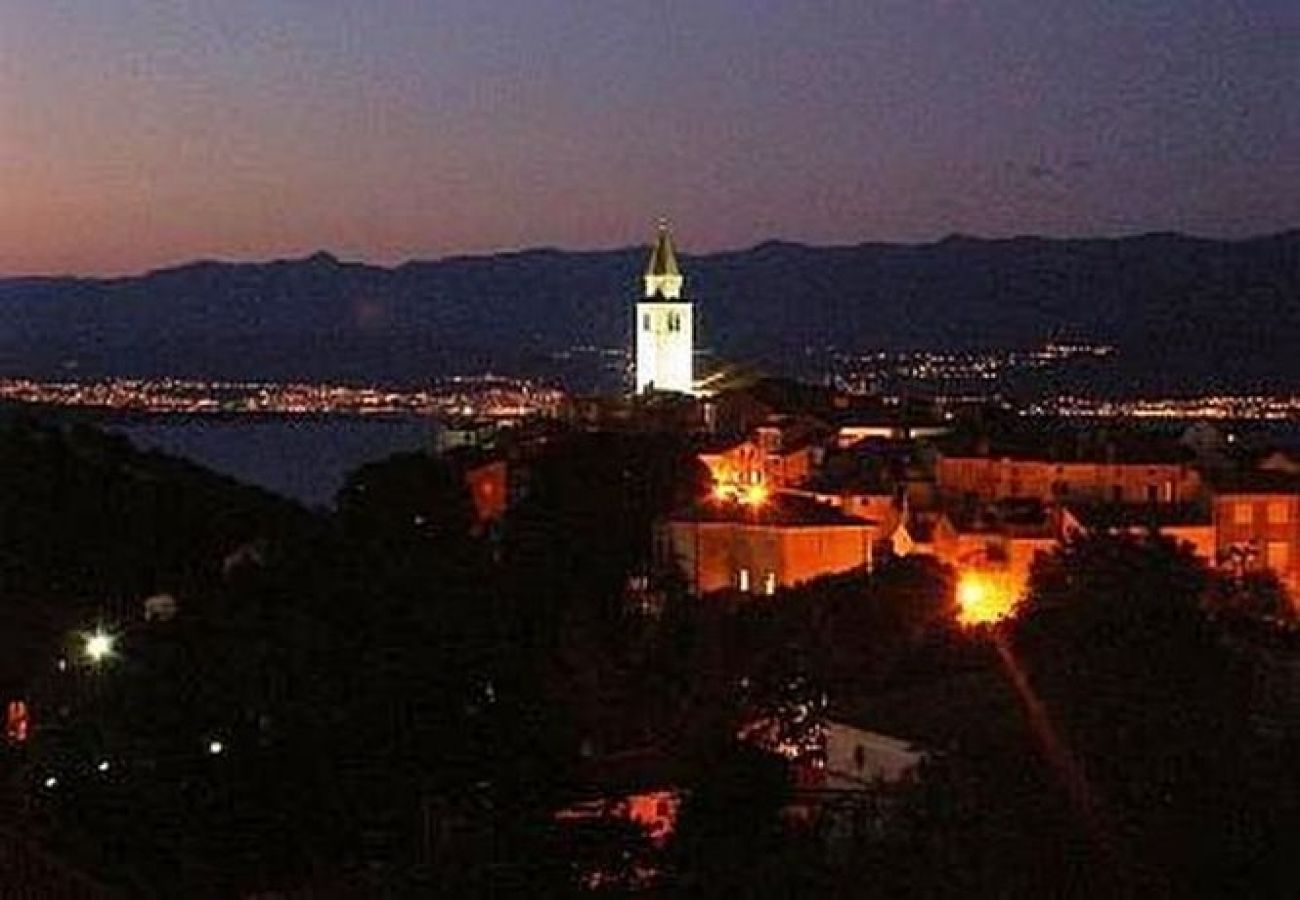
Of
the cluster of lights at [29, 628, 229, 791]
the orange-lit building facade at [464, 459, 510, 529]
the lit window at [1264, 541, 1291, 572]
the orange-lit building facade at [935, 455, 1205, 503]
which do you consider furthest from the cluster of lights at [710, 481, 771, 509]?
the cluster of lights at [29, 628, 229, 791]

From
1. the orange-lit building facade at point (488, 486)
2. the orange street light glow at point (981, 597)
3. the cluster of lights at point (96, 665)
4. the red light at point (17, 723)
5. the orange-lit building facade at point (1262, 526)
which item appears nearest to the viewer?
the cluster of lights at point (96, 665)

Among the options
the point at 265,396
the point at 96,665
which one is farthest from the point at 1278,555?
the point at 265,396

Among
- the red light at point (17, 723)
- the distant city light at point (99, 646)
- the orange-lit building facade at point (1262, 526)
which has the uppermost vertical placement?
the orange-lit building facade at point (1262, 526)

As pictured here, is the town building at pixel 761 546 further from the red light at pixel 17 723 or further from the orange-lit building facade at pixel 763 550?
the red light at pixel 17 723

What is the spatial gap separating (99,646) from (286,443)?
5276 centimetres

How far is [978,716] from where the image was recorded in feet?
37.1

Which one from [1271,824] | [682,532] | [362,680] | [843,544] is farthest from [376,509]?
[1271,824]

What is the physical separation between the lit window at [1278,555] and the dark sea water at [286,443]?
26.5 meters

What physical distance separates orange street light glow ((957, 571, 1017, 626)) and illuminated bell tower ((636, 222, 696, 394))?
860 inches

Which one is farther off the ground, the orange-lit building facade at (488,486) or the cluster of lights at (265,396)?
the orange-lit building facade at (488,486)

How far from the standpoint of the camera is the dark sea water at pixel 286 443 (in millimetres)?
55969

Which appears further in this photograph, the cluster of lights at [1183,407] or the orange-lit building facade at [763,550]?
the cluster of lights at [1183,407]

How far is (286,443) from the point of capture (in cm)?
7219

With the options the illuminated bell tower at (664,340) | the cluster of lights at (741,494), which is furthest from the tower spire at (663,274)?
the cluster of lights at (741,494)
